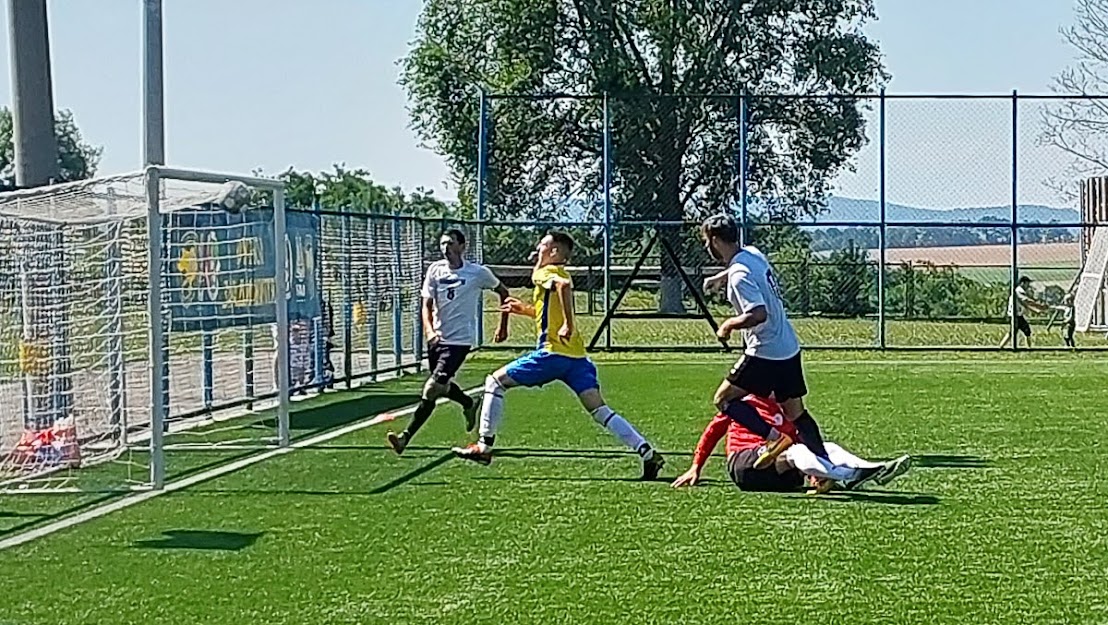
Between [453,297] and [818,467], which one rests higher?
[453,297]

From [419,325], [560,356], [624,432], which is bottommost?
[624,432]

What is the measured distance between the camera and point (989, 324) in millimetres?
32031

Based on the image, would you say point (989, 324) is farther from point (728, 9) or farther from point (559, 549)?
point (559, 549)

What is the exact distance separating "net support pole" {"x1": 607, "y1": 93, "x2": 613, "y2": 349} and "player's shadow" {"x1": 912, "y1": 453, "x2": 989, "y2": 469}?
1579 cm

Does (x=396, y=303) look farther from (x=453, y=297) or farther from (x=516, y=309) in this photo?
(x=516, y=309)

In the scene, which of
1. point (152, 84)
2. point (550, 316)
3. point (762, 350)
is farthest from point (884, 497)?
point (152, 84)

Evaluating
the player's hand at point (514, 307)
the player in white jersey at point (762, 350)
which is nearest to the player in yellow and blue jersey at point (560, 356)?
the player's hand at point (514, 307)

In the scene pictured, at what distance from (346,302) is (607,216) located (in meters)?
9.38

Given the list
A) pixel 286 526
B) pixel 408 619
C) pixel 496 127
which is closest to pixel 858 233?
pixel 496 127

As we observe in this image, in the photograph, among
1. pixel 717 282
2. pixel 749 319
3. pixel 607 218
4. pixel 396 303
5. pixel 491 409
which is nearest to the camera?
pixel 749 319

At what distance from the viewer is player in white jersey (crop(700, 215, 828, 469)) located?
11305 mm

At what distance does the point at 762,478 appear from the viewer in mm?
11805

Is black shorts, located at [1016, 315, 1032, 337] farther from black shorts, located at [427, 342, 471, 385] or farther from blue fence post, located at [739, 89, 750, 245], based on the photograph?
black shorts, located at [427, 342, 471, 385]

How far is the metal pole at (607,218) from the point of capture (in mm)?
29719
